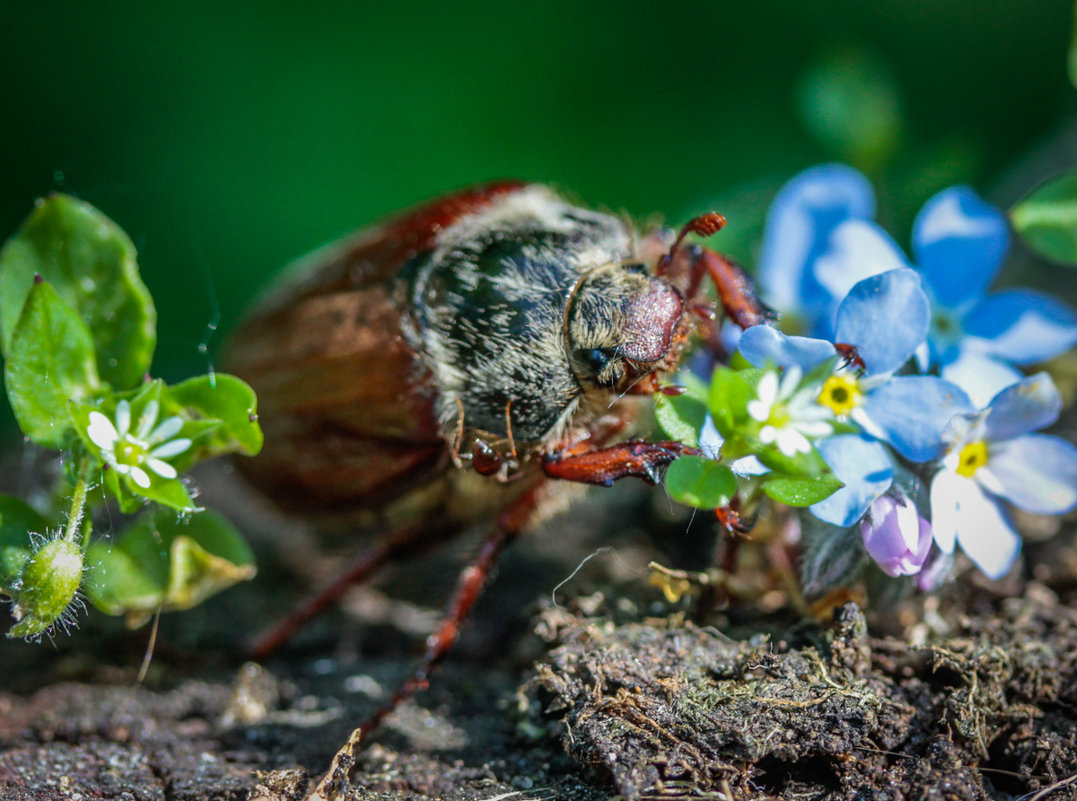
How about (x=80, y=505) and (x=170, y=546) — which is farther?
(x=170, y=546)

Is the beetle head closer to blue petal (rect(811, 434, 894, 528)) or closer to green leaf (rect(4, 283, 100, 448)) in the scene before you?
blue petal (rect(811, 434, 894, 528))

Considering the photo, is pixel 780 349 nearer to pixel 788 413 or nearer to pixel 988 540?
A: pixel 788 413

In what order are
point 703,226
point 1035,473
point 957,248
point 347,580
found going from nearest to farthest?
point 1035,473, point 703,226, point 957,248, point 347,580

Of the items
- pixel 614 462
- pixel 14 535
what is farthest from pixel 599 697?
pixel 14 535

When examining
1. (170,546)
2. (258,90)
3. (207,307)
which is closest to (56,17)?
(258,90)

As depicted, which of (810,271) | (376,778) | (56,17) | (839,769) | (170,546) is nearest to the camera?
(839,769)

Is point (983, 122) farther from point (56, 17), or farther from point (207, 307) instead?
point (56, 17)
